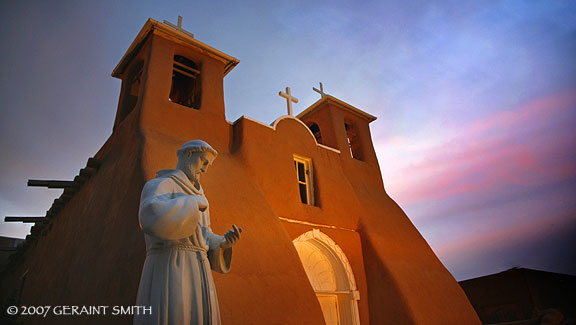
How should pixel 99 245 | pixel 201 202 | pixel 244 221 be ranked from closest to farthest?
pixel 201 202
pixel 99 245
pixel 244 221

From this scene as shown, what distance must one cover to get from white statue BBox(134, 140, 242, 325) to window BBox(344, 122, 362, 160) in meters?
10.3

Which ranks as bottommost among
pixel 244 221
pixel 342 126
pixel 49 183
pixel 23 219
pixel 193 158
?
pixel 193 158

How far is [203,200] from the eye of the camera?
2689 millimetres

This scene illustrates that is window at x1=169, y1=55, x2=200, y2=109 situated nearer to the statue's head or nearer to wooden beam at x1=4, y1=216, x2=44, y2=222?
wooden beam at x1=4, y1=216, x2=44, y2=222

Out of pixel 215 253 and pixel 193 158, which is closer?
pixel 215 253

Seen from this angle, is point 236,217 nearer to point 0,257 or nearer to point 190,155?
point 190,155

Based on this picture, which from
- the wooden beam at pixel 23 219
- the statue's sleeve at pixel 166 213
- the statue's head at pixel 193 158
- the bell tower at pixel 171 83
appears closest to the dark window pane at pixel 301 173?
the bell tower at pixel 171 83

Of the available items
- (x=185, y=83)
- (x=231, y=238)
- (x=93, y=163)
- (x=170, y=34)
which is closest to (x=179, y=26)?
(x=170, y=34)

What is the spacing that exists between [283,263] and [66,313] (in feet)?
12.6

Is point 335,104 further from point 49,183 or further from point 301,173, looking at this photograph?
point 49,183

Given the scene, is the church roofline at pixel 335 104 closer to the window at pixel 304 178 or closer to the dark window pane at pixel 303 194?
the window at pixel 304 178

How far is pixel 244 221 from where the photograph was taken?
6543 mm

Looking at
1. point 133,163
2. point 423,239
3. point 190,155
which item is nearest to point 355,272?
point 423,239

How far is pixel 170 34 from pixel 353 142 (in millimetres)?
7268
